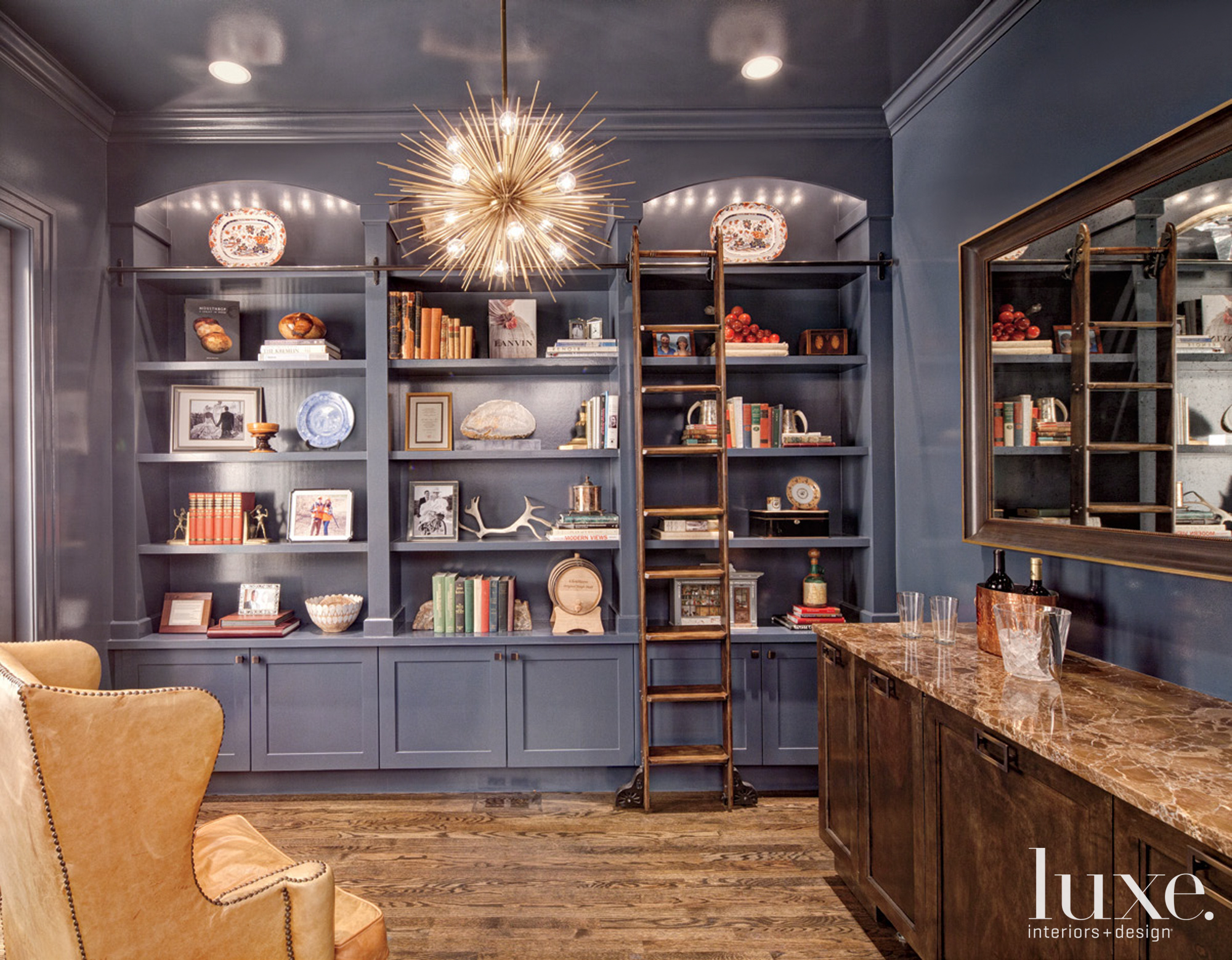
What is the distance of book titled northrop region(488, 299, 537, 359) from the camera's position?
3365 millimetres

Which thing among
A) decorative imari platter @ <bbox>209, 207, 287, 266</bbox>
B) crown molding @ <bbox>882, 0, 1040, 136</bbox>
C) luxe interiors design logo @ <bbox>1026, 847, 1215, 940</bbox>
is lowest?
luxe interiors design logo @ <bbox>1026, 847, 1215, 940</bbox>

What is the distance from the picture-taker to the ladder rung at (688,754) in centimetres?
296

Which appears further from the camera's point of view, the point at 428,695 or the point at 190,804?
the point at 428,695

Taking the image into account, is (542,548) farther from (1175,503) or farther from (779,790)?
(1175,503)

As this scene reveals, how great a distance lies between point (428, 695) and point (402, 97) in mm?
2727

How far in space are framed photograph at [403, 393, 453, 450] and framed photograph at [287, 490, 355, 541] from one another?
427mm

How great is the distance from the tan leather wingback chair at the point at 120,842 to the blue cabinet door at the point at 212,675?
6.00ft

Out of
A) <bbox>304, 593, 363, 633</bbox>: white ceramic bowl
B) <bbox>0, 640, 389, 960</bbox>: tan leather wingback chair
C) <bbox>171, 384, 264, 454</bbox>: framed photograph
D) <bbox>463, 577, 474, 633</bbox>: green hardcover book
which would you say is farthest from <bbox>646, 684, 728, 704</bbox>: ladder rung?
<bbox>171, 384, 264, 454</bbox>: framed photograph

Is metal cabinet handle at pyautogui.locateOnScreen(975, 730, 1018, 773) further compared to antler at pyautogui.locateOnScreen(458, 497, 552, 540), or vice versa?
antler at pyautogui.locateOnScreen(458, 497, 552, 540)

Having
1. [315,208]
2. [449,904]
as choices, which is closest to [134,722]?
[449,904]

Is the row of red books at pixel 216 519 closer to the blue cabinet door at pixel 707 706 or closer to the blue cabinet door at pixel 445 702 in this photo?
the blue cabinet door at pixel 445 702

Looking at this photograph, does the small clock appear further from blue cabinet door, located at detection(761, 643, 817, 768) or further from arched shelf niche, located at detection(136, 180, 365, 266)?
arched shelf niche, located at detection(136, 180, 365, 266)

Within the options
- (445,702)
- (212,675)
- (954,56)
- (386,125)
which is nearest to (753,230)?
(954,56)

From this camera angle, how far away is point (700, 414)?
3354mm
